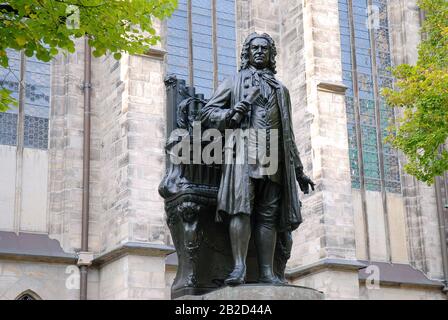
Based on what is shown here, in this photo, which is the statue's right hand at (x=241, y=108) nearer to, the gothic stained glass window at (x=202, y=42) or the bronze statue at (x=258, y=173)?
the bronze statue at (x=258, y=173)

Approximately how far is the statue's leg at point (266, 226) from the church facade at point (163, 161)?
9036 millimetres

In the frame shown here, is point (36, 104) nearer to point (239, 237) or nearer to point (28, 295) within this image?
point (28, 295)

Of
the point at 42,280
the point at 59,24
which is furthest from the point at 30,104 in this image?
the point at 59,24

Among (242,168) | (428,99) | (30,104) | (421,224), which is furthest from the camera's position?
(421,224)

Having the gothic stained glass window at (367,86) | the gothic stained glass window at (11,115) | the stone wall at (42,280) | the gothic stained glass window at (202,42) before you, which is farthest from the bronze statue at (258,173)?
the gothic stained glass window at (367,86)

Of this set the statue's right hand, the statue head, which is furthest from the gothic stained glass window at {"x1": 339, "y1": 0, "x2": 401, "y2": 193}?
the statue's right hand

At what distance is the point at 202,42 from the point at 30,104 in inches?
168

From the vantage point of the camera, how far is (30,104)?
685 inches

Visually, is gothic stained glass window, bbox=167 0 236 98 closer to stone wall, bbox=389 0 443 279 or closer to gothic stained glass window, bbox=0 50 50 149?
gothic stained glass window, bbox=0 50 50 149

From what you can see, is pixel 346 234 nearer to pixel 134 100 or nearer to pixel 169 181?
pixel 134 100

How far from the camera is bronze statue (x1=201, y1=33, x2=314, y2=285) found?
665cm

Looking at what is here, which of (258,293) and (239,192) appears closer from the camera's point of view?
(258,293)

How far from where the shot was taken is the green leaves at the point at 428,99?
12516 millimetres

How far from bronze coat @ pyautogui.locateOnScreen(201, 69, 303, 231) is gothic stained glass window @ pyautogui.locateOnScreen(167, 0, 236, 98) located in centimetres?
1171
